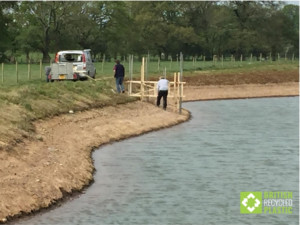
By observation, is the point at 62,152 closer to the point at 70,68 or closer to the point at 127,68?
the point at 70,68

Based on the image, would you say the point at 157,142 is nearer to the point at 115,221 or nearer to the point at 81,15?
the point at 115,221

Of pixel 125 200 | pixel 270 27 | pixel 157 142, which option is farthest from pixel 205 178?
pixel 270 27

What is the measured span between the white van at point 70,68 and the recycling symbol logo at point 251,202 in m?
24.8

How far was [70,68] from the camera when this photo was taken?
138ft

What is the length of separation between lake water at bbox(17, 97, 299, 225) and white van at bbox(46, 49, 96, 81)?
9650 millimetres

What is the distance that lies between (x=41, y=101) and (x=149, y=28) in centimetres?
8683

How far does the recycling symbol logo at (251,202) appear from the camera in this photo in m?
16.4

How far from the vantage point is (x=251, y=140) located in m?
29.7

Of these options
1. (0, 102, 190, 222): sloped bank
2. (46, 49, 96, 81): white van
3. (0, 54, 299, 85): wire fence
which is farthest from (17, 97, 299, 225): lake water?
(0, 54, 299, 85): wire fence

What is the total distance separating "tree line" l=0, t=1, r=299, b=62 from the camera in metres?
101

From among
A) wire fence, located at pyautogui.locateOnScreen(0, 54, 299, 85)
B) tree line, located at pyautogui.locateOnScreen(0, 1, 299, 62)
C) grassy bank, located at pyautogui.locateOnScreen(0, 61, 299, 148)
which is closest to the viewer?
grassy bank, located at pyautogui.locateOnScreen(0, 61, 299, 148)

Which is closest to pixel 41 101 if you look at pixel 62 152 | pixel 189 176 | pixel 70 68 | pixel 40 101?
pixel 40 101

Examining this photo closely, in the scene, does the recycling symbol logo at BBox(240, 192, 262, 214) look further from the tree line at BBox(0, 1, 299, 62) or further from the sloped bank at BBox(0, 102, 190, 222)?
the tree line at BBox(0, 1, 299, 62)

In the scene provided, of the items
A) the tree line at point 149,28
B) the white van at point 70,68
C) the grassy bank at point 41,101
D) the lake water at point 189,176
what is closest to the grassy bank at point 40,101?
the grassy bank at point 41,101
